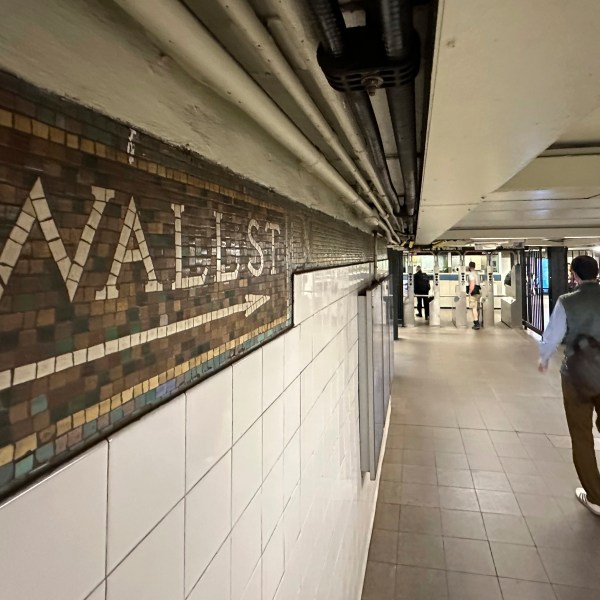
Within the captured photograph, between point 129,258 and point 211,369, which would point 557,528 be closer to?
point 211,369

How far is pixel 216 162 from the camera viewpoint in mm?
849

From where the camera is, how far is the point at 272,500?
1.11m

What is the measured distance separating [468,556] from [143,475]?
314 centimetres

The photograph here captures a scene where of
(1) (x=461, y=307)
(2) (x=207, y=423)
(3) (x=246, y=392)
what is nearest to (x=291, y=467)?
(3) (x=246, y=392)

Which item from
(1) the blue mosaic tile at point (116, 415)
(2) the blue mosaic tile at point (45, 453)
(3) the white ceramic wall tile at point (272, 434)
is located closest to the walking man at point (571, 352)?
(3) the white ceramic wall tile at point (272, 434)

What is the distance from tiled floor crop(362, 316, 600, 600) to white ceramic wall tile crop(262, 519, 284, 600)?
6.44ft

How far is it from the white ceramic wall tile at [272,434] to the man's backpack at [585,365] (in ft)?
10.3

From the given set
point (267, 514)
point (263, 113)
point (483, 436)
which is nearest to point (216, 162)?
point (263, 113)

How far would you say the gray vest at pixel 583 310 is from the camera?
3299mm

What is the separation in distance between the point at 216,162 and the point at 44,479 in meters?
0.63

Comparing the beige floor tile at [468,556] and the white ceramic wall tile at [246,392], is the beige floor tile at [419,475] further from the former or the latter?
the white ceramic wall tile at [246,392]

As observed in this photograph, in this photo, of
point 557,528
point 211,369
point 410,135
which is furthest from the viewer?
point 557,528

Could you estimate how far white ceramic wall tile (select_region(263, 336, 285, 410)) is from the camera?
3.54ft

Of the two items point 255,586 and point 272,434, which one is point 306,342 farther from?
point 255,586
